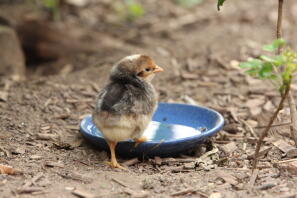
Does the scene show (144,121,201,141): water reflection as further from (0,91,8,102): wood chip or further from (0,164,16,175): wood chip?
(0,91,8,102): wood chip

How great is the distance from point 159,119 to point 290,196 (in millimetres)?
2446

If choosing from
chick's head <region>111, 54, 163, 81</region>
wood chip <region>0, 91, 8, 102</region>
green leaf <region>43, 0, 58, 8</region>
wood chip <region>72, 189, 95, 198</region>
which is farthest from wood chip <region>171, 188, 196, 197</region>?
green leaf <region>43, 0, 58, 8</region>

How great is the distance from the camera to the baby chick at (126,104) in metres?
4.84

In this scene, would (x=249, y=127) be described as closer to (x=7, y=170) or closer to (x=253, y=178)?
(x=253, y=178)

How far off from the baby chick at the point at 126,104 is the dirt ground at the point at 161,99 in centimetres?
37

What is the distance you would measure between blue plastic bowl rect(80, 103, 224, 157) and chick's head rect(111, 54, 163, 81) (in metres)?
0.69

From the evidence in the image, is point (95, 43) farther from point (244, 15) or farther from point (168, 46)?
point (244, 15)

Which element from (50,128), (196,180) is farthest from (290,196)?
(50,128)

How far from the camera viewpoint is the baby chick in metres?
4.84

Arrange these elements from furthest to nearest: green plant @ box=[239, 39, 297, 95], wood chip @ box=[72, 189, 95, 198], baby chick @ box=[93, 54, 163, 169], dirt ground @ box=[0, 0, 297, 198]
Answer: baby chick @ box=[93, 54, 163, 169] → dirt ground @ box=[0, 0, 297, 198] → wood chip @ box=[72, 189, 95, 198] → green plant @ box=[239, 39, 297, 95]

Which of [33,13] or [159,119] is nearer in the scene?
[159,119]

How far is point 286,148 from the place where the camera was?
5410 millimetres

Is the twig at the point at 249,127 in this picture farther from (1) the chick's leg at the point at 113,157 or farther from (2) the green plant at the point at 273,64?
(2) the green plant at the point at 273,64

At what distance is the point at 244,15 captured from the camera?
34.3 feet
